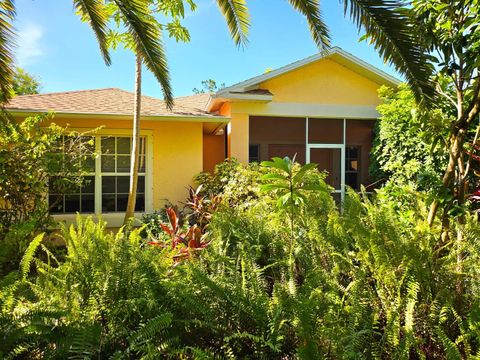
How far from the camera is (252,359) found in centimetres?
181

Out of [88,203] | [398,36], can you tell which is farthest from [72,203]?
[398,36]

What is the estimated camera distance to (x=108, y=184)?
950cm

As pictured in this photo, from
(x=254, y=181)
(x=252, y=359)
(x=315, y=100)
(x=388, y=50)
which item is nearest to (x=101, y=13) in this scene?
(x=388, y=50)

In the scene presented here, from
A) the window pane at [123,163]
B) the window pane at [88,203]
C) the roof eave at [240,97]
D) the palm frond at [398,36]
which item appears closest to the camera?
the palm frond at [398,36]

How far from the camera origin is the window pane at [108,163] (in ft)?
31.0

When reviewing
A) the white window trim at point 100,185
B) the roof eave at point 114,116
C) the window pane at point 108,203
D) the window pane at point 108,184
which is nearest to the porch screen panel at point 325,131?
the roof eave at point 114,116

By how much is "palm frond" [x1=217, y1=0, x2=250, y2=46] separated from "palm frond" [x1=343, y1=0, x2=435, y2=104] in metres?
2.45

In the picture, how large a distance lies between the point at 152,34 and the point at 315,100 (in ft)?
25.1

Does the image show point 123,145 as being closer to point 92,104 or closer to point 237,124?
point 92,104

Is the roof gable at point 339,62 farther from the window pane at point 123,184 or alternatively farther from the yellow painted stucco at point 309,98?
the window pane at point 123,184

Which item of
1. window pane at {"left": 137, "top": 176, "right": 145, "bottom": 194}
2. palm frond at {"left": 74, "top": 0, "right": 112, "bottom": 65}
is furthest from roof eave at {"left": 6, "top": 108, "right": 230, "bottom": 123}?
palm frond at {"left": 74, "top": 0, "right": 112, "bottom": 65}

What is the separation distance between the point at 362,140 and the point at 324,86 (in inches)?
88.8

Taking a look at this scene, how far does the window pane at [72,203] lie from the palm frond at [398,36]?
810 centimetres

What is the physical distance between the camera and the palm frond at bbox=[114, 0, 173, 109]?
417 cm
